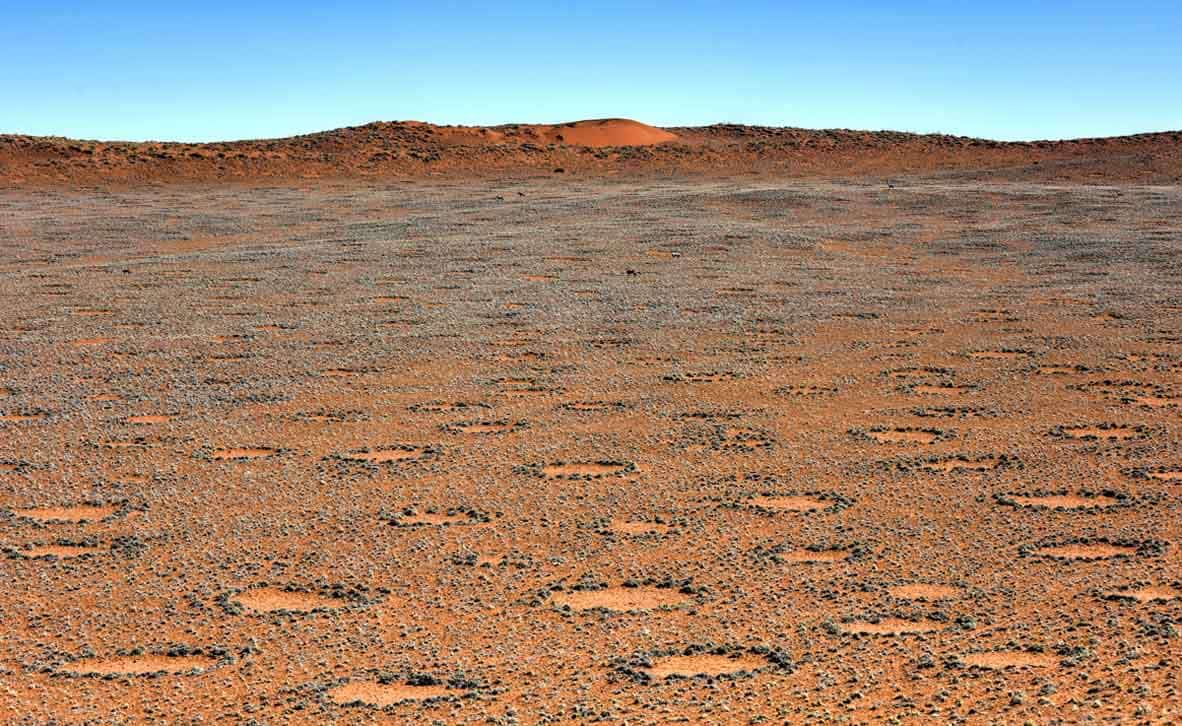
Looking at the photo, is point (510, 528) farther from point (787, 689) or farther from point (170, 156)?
point (170, 156)

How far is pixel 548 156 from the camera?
3672cm

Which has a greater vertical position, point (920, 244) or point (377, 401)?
point (920, 244)

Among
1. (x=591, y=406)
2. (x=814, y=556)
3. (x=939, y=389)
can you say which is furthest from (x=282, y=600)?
(x=939, y=389)

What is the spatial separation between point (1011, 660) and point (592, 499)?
2136 mm

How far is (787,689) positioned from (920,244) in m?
12.5

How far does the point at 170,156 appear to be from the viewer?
34.3 metres

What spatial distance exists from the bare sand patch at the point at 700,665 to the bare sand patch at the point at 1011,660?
2.23ft

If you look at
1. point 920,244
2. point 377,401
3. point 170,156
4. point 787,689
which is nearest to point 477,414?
point 377,401

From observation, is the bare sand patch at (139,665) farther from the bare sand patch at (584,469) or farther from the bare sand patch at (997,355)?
the bare sand patch at (997,355)

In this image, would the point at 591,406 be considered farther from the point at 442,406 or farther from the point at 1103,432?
the point at 1103,432

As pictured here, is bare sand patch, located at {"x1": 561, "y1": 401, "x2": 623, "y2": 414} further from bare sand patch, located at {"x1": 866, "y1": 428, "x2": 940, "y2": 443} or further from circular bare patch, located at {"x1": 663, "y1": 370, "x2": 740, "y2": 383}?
bare sand patch, located at {"x1": 866, "y1": 428, "x2": 940, "y2": 443}

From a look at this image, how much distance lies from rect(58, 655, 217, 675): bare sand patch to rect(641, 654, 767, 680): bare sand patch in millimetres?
1459

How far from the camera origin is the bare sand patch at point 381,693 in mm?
3527

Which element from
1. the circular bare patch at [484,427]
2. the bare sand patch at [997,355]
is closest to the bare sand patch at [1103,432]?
the bare sand patch at [997,355]
